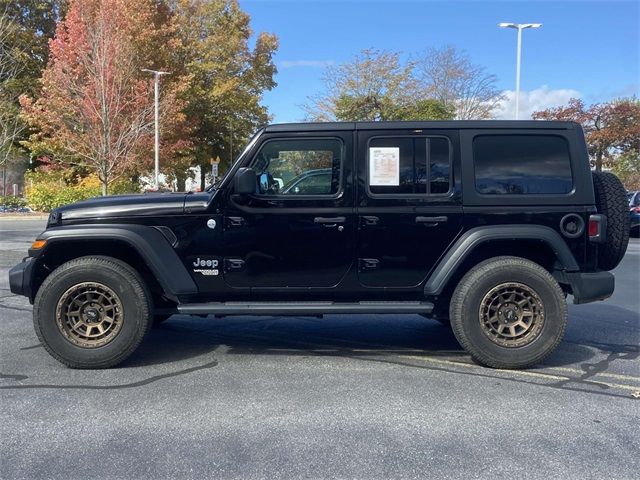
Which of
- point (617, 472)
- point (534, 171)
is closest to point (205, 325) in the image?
point (534, 171)

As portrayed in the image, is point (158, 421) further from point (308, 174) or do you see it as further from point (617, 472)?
point (617, 472)

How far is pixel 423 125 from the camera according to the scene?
4.89 metres

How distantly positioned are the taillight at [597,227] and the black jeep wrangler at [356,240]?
0.01 meters

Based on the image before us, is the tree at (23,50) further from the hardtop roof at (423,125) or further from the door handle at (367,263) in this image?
the door handle at (367,263)

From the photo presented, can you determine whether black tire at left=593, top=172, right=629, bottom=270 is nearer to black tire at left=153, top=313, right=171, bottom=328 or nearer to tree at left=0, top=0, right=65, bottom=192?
black tire at left=153, top=313, right=171, bottom=328

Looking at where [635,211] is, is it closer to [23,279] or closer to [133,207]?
[133,207]

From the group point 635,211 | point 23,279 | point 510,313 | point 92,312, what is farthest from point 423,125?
point 635,211

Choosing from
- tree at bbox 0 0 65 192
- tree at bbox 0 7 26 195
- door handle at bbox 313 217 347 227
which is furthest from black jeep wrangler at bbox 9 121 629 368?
tree at bbox 0 0 65 192

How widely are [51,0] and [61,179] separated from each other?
12482mm

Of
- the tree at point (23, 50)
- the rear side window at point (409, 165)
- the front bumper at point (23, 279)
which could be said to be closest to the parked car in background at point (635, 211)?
the rear side window at point (409, 165)

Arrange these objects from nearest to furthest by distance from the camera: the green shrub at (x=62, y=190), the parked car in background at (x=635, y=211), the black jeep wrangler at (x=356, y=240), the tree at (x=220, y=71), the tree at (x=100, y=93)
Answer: the black jeep wrangler at (x=356, y=240)
the parked car in background at (x=635, y=211)
the tree at (x=100, y=93)
the green shrub at (x=62, y=190)
the tree at (x=220, y=71)

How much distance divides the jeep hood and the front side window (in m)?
0.53

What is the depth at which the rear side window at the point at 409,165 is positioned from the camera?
4.83 meters

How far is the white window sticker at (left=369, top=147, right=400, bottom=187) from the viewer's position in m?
4.82
